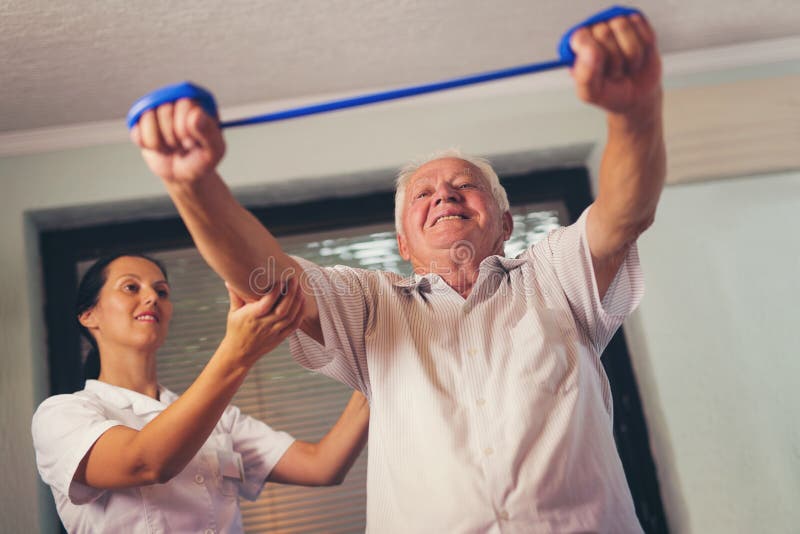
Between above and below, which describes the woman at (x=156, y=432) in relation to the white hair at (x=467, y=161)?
below

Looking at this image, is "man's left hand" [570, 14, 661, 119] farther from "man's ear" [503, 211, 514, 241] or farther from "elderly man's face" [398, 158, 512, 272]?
"man's ear" [503, 211, 514, 241]

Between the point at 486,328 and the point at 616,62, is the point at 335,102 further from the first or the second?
the point at 486,328

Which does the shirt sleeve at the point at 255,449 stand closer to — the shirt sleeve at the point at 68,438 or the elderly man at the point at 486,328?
the shirt sleeve at the point at 68,438

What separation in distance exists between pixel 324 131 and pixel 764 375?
163 cm

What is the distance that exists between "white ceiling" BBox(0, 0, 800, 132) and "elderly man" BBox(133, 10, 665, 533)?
2.95 ft

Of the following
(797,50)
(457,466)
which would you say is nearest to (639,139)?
(457,466)

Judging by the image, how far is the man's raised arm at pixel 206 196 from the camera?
0.95 metres

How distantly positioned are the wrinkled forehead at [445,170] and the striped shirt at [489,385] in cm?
26

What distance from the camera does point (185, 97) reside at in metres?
0.94

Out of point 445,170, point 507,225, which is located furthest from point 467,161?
point 507,225

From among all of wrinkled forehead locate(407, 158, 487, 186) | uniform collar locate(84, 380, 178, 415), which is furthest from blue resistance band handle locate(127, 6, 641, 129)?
uniform collar locate(84, 380, 178, 415)

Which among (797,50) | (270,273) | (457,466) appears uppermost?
(797,50)

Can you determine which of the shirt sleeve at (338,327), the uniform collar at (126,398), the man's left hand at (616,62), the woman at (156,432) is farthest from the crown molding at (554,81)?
the man's left hand at (616,62)

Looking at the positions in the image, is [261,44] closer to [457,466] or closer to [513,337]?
[513,337]
